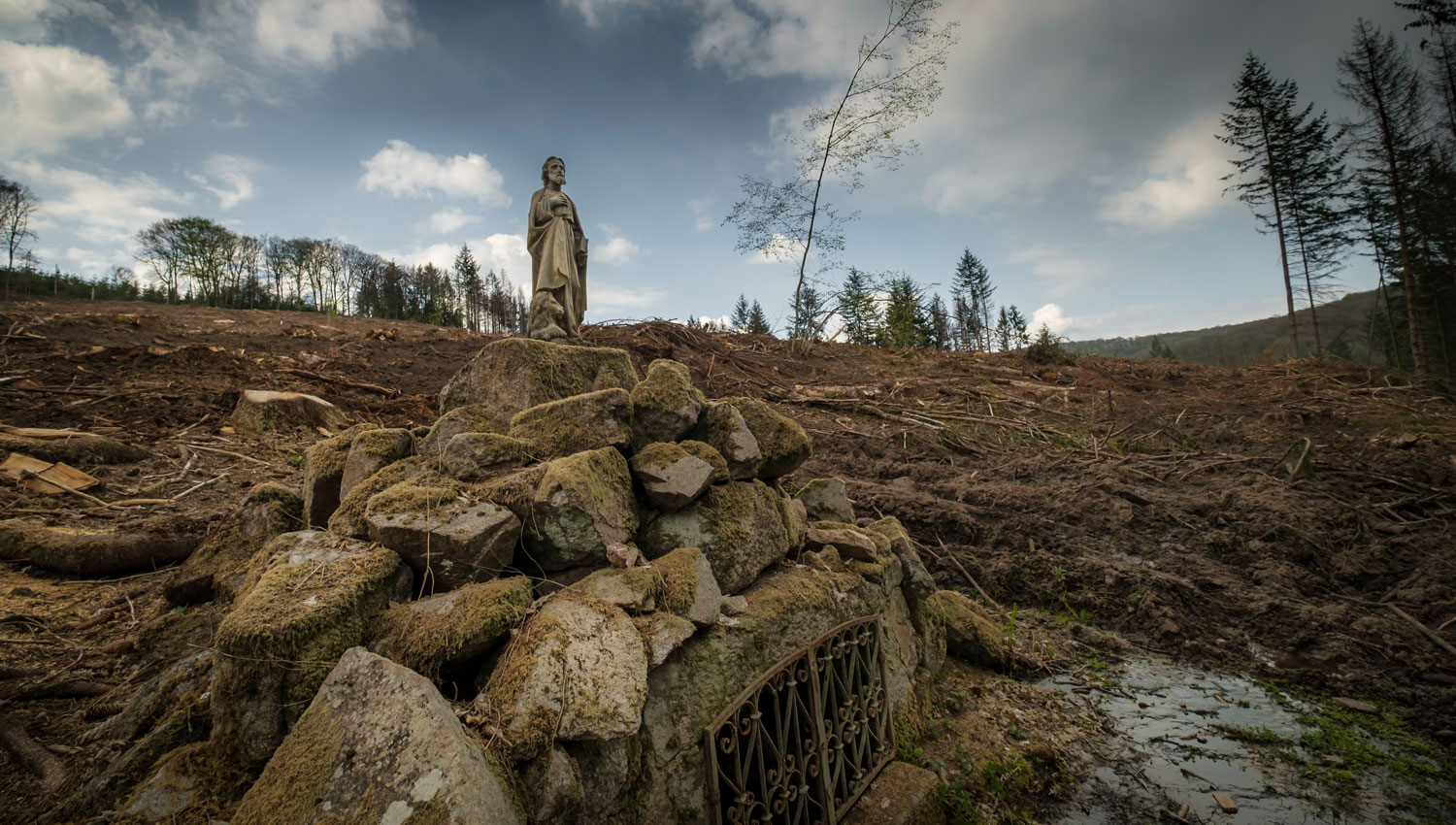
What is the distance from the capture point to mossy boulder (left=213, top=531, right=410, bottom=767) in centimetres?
197

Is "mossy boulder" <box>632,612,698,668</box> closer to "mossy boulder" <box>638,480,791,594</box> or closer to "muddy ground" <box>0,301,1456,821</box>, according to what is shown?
"mossy boulder" <box>638,480,791,594</box>

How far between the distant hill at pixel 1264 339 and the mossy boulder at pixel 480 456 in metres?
30.4

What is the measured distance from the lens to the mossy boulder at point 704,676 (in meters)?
2.36

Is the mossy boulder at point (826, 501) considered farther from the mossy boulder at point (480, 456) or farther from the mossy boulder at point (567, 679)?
the mossy boulder at point (567, 679)

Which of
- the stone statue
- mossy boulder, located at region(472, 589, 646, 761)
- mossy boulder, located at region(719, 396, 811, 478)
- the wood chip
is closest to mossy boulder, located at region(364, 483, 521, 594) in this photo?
mossy boulder, located at region(472, 589, 646, 761)

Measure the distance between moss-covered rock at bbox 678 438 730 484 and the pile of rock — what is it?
0.06ft

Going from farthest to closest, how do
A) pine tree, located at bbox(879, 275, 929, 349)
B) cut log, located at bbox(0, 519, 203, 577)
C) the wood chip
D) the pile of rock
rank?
1. pine tree, located at bbox(879, 275, 929, 349)
2. the wood chip
3. cut log, located at bbox(0, 519, 203, 577)
4. the pile of rock

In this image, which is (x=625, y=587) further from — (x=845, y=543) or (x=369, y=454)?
(x=845, y=543)

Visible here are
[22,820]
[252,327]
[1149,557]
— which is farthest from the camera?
[252,327]

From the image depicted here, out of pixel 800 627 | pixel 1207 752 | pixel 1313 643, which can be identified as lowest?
pixel 1207 752

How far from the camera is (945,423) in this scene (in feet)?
31.9

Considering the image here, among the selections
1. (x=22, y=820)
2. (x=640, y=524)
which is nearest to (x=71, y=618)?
(x=22, y=820)

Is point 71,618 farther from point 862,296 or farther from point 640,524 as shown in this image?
point 862,296

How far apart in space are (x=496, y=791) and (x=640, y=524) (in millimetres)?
1742
